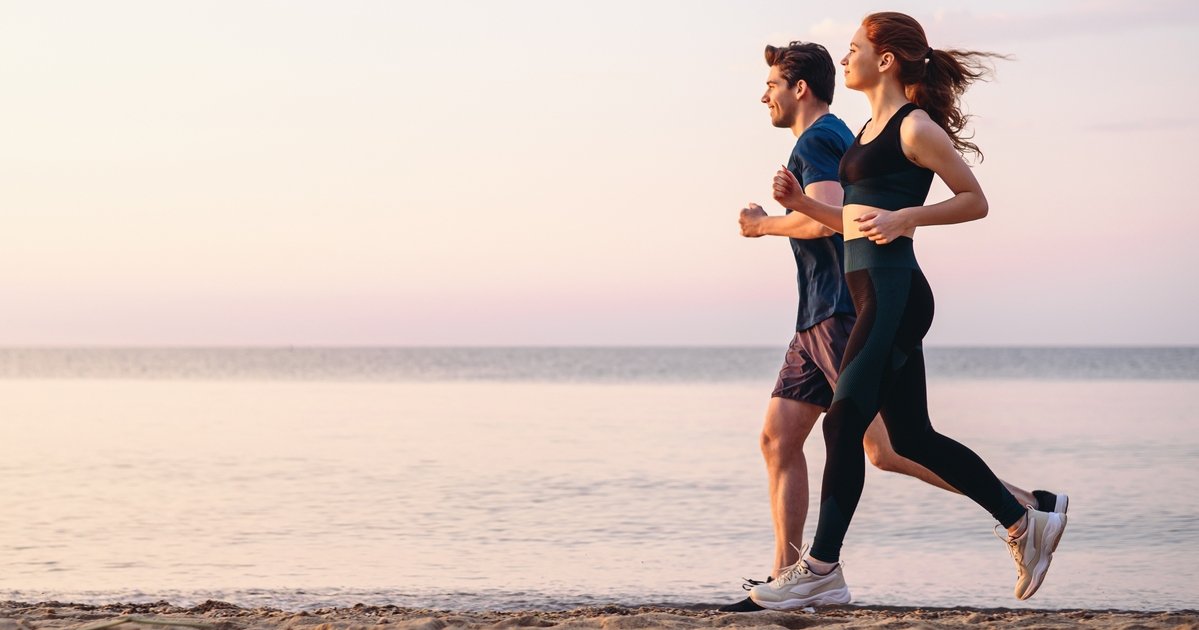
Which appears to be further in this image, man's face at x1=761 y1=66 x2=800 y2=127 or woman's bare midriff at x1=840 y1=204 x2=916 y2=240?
man's face at x1=761 y1=66 x2=800 y2=127

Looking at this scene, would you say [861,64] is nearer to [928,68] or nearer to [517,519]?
[928,68]

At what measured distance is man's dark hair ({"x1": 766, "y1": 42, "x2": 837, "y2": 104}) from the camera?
15.2ft

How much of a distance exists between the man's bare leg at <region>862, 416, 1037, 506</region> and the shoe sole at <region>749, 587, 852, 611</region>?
45cm

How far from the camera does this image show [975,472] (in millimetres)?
4141

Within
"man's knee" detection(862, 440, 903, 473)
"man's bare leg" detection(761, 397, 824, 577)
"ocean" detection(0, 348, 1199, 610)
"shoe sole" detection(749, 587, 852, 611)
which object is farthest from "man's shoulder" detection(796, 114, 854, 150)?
"ocean" detection(0, 348, 1199, 610)

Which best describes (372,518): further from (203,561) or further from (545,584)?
(545,584)

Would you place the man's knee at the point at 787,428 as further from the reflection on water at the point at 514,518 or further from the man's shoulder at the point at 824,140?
the reflection on water at the point at 514,518

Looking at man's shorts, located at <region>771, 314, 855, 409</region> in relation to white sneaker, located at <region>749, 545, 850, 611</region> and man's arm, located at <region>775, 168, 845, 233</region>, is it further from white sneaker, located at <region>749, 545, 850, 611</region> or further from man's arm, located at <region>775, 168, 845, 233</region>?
white sneaker, located at <region>749, 545, 850, 611</region>

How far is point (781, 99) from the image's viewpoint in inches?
184

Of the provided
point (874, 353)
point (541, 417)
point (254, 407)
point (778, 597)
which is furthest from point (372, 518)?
point (254, 407)

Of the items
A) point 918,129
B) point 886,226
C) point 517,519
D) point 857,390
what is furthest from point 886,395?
point 517,519

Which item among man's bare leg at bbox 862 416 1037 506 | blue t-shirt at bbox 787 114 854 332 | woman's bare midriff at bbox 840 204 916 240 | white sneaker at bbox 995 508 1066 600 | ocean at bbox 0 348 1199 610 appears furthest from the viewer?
ocean at bbox 0 348 1199 610

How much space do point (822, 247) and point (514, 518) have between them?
3.57 meters

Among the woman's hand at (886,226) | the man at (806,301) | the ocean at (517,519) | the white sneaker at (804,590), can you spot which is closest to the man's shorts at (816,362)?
the man at (806,301)
